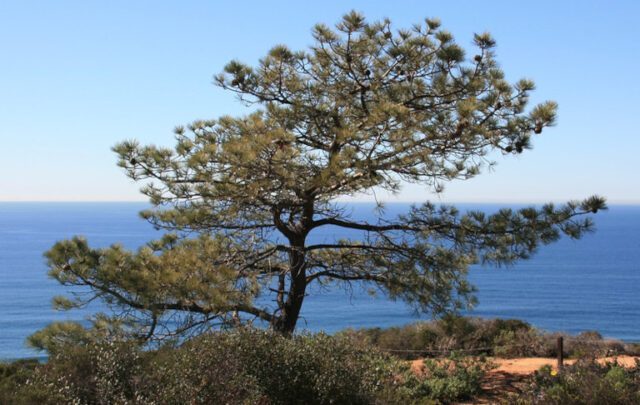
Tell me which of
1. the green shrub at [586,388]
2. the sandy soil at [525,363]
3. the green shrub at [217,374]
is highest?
the green shrub at [217,374]

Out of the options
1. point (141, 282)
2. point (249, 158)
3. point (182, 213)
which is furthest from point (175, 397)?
point (182, 213)

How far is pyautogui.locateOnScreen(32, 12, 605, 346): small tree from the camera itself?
620 cm

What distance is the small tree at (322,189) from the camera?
6.20 meters

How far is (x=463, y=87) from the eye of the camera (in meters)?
7.13

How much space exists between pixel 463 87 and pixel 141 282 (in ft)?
Answer: 15.5

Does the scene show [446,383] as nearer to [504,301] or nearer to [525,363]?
[525,363]

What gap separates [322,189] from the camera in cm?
726

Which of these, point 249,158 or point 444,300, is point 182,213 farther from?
point 444,300

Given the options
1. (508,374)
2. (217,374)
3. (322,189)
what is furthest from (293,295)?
(508,374)

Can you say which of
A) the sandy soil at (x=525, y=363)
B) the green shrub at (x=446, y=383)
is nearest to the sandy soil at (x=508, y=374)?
the sandy soil at (x=525, y=363)

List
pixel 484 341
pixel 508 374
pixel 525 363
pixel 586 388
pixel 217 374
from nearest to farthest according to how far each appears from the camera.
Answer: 1. pixel 217 374
2. pixel 586 388
3. pixel 508 374
4. pixel 525 363
5. pixel 484 341

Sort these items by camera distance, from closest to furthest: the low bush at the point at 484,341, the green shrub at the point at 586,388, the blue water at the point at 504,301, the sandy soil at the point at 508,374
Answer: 1. the green shrub at the point at 586,388
2. the sandy soil at the point at 508,374
3. the low bush at the point at 484,341
4. the blue water at the point at 504,301

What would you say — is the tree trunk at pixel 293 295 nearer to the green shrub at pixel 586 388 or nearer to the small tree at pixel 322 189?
the small tree at pixel 322 189

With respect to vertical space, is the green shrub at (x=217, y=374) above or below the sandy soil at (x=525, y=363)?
above
